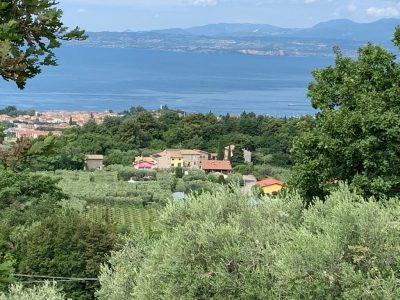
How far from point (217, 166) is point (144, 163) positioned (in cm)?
601

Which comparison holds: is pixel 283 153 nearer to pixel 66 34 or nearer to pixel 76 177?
pixel 76 177

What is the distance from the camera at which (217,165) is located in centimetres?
4650

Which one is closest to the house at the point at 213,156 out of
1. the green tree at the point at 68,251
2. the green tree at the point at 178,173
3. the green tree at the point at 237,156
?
the green tree at the point at 237,156

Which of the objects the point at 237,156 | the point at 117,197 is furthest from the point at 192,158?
the point at 117,197

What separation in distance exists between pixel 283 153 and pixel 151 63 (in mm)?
152835

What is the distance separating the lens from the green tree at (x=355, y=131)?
7090mm

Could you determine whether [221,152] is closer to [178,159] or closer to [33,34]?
[178,159]

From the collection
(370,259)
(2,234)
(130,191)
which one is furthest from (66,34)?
(130,191)

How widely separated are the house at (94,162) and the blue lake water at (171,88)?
2721 cm

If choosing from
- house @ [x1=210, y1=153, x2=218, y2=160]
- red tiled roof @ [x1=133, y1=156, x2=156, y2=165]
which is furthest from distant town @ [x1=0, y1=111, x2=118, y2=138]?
house @ [x1=210, y1=153, x2=218, y2=160]

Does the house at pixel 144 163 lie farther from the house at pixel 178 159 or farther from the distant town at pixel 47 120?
the distant town at pixel 47 120

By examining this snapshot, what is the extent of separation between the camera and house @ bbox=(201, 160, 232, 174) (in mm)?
46094

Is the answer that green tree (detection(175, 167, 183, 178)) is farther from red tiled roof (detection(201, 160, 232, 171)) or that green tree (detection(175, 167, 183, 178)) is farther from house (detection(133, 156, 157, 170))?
house (detection(133, 156, 157, 170))

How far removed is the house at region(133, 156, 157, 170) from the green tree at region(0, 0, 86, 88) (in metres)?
43.2
